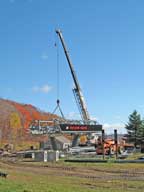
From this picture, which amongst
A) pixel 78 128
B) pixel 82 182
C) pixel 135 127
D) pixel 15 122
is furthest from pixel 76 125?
pixel 15 122

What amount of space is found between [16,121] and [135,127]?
6341cm

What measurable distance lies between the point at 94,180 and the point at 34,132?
44.6 metres

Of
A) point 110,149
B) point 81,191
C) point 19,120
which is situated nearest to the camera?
point 81,191

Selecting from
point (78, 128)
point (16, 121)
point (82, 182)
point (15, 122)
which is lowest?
point (82, 182)

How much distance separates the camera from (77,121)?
7169cm

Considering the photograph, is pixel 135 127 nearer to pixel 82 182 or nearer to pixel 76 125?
pixel 76 125

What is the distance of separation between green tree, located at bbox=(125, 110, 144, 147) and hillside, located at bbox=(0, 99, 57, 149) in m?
22.3

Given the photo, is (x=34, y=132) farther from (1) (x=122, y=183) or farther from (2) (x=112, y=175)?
(1) (x=122, y=183)

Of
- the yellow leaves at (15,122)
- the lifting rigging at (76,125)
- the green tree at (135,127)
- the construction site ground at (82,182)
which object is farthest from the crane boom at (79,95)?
the yellow leaves at (15,122)

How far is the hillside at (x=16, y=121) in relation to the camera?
124 m

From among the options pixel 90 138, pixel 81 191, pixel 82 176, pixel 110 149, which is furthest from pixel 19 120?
pixel 81 191

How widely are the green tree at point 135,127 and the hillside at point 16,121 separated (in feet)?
73.0

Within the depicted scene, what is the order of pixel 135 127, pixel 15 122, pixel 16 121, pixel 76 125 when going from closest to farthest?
pixel 76 125 < pixel 135 127 < pixel 15 122 < pixel 16 121

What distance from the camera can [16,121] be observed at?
477 ft
